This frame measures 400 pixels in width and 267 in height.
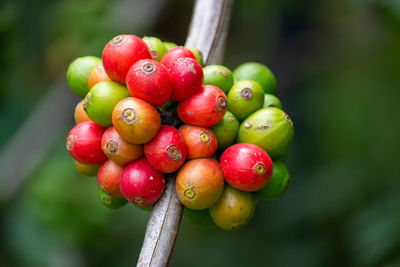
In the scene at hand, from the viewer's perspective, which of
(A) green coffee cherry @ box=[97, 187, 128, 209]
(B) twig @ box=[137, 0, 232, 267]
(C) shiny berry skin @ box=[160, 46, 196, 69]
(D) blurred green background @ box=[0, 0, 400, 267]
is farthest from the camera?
(D) blurred green background @ box=[0, 0, 400, 267]

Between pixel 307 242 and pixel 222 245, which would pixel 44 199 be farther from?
pixel 307 242

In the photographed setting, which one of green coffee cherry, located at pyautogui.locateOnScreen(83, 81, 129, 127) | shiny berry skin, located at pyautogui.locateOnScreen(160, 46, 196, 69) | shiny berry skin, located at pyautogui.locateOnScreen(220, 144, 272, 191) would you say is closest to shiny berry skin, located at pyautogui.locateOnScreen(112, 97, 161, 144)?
green coffee cherry, located at pyautogui.locateOnScreen(83, 81, 129, 127)

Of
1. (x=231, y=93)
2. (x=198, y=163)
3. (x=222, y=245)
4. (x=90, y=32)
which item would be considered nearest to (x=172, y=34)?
(x=90, y=32)

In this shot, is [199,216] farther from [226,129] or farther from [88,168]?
[88,168]

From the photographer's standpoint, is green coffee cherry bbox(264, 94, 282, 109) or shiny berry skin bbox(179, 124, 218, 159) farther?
green coffee cherry bbox(264, 94, 282, 109)

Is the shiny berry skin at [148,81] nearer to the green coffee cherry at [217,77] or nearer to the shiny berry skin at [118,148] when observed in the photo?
the shiny berry skin at [118,148]

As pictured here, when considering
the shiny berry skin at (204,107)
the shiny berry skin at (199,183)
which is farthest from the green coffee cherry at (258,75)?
the shiny berry skin at (199,183)

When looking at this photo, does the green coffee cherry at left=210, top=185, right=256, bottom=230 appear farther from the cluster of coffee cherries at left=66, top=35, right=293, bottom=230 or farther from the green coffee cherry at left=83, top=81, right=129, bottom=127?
the green coffee cherry at left=83, top=81, right=129, bottom=127

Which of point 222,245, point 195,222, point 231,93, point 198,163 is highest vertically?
point 231,93
